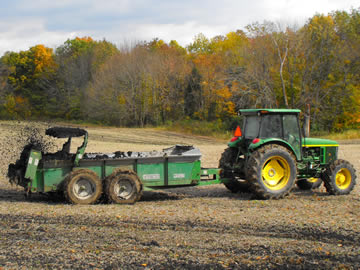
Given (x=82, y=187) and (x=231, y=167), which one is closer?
(x=82, y=187)

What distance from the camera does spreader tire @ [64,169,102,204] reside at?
8.22 m

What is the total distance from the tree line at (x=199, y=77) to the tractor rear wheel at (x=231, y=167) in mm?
21901

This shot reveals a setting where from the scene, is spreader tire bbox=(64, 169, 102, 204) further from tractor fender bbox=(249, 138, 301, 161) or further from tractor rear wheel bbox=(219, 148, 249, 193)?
tractor fender bbox=(249, 138, 301, 161)

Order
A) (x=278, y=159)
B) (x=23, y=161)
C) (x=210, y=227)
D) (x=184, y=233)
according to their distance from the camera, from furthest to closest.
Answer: (x=278, y=159) → (x=23, y=161) → (x=210, y=227) → (x=184, y=233)

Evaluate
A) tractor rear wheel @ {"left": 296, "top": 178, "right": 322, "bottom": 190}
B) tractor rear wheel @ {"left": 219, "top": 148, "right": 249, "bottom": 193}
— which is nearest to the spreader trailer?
tractor rear wheel @ {"left": 219, "top": 148, "right": 249, "bottom": 193}

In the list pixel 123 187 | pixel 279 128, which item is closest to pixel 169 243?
pixel 123 187

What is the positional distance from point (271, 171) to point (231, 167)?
3.37ft

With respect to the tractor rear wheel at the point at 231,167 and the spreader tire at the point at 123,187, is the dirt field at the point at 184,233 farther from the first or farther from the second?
the tractor rear wheel at the point at 231,167

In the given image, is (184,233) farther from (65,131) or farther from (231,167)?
(65,131)

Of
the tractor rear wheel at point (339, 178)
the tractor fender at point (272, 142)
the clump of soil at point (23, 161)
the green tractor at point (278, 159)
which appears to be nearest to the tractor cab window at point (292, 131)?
the green tractor at point (278, 159)

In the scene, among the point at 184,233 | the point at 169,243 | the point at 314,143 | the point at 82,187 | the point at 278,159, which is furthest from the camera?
the point at 314,143

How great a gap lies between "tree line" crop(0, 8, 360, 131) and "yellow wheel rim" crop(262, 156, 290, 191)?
2267cm

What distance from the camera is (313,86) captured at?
34.5 m

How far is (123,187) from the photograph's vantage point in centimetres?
855
